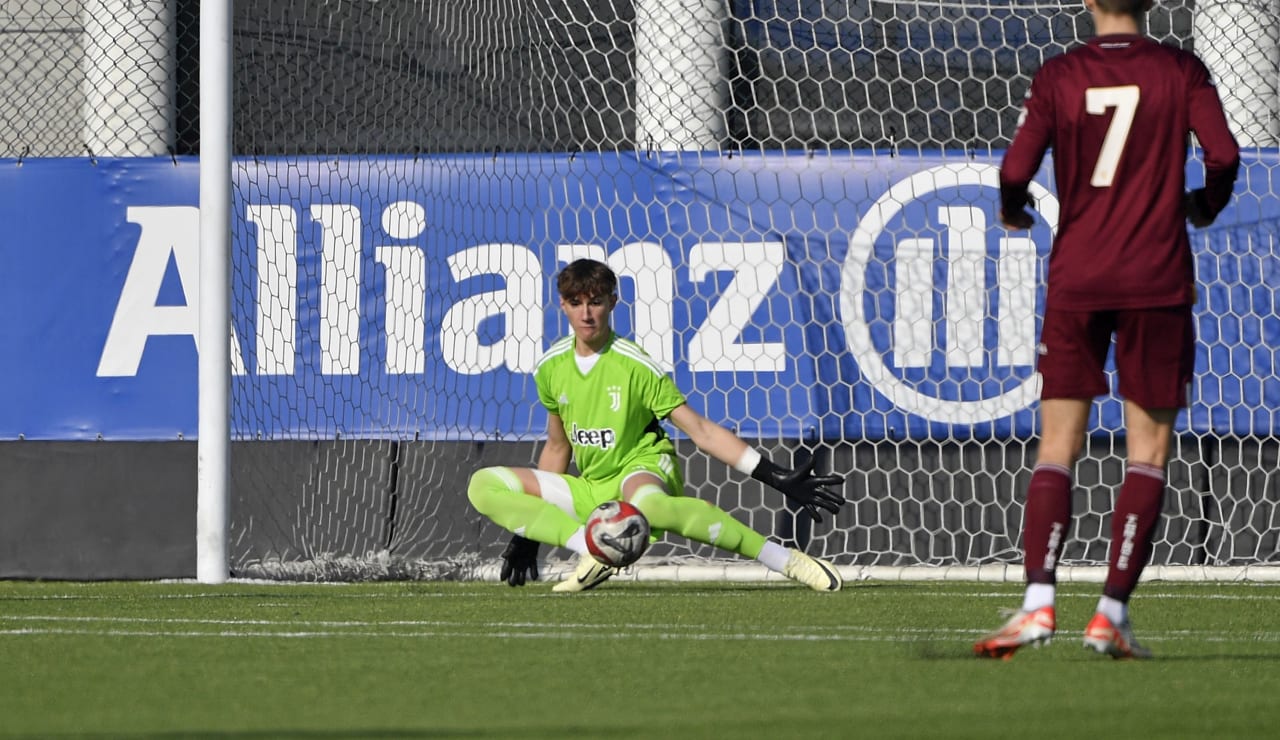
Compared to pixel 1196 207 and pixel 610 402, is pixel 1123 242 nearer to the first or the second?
pixel 1196 207

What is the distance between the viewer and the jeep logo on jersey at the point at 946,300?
802 centimetres

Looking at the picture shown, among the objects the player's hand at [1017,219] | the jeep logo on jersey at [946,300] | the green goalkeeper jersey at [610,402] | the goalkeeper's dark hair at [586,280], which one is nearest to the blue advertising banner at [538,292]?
the jeep logo on jersey at [946,300]

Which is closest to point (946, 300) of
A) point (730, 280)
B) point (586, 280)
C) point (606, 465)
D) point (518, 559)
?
point (730, 280)

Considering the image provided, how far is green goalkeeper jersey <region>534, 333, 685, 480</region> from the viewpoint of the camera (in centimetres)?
709

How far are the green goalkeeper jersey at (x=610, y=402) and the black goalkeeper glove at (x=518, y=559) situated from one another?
1.06ft

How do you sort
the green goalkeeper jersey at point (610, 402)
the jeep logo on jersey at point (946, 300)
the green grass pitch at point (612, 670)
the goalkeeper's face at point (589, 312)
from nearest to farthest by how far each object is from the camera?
the green grass pitch at point (612, 670)
the goalkeeper's face at point (589, 312)
the green goalkeeper jersey at point (610, 402)
the jeep logo on jersey at point (946, 300)

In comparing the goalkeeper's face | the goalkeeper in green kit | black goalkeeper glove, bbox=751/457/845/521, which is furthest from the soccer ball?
the goalkeeper's face

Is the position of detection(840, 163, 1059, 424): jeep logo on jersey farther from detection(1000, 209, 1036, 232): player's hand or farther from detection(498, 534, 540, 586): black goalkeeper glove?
detection(1000, 209, 1036, 232): player's hand

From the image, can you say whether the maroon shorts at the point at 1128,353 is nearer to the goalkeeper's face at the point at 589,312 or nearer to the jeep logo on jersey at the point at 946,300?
the goalkeeper's face at the point at 589,312

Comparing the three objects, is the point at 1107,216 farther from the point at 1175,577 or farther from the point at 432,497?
the point at 432,497

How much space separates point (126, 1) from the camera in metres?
8.81

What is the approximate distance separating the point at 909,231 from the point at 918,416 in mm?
747

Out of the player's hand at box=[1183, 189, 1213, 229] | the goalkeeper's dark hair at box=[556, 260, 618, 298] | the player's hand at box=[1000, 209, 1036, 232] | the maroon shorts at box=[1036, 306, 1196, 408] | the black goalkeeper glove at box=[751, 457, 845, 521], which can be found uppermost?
the player's hand at box=[1183, 189, 1213, 229]

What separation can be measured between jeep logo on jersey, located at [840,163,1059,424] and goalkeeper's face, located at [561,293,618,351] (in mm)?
1404
